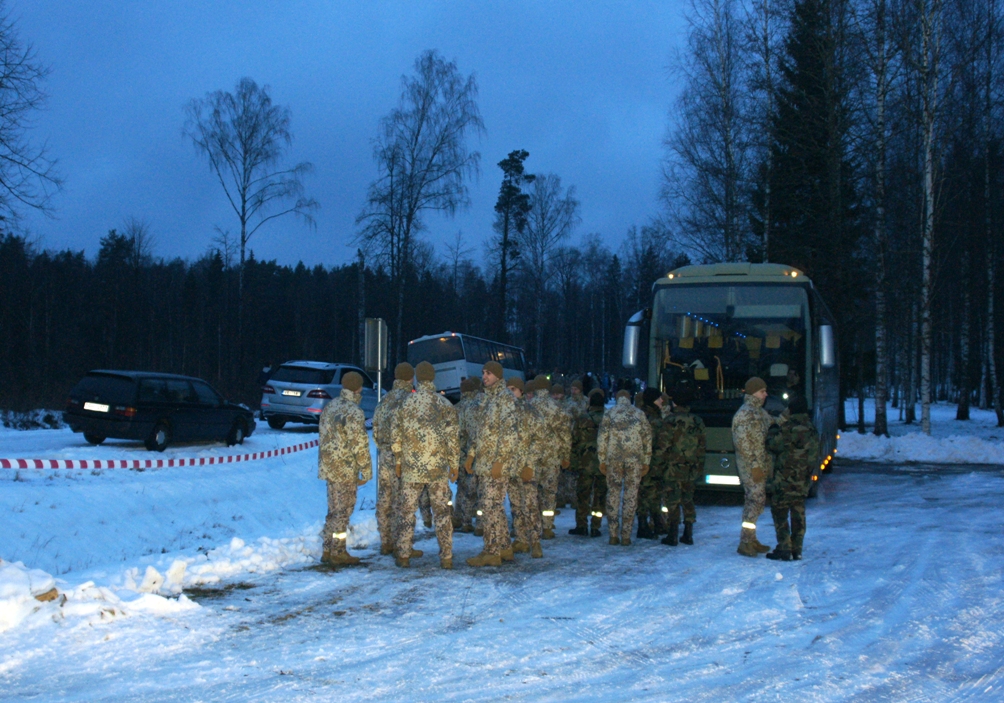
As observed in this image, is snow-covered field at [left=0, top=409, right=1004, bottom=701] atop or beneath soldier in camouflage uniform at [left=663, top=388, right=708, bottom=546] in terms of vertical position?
beneath

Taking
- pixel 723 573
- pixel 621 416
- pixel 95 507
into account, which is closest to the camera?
pixel 723 573

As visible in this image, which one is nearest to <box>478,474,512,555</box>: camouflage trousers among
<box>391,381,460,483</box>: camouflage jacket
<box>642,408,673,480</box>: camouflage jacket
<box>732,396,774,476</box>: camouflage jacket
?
<box>391,381,460,483</box>: camouflage jacket

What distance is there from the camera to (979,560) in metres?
9.00

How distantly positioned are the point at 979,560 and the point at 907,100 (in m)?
19.9

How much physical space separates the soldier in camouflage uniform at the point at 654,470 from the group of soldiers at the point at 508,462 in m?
0.02

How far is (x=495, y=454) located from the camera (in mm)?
8711

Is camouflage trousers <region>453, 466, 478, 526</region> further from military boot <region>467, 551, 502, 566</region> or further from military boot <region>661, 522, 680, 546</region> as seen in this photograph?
military boot <region>661, 522, 680, 546</region>

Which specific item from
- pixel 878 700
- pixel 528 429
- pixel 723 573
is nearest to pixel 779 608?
pixel 723 573

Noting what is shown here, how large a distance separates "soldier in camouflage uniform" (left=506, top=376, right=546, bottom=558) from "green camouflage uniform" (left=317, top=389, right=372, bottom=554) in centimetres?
165

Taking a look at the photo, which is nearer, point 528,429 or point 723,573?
point 723,573

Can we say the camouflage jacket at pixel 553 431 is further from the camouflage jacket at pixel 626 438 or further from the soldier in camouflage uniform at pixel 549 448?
the camouflage jacket at pixel 626 438

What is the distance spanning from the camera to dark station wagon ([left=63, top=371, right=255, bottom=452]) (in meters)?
16.2

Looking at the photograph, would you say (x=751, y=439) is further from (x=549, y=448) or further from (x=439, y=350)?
(x=439, y=350)

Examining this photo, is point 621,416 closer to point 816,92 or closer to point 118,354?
point 816,92
